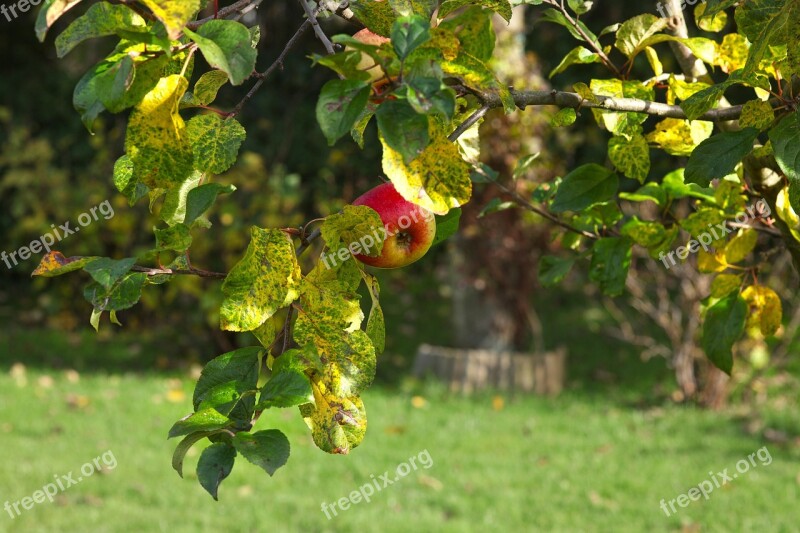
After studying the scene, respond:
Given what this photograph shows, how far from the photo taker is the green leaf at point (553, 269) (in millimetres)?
1611

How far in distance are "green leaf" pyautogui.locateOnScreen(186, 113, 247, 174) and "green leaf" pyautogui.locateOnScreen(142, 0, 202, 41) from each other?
167mm

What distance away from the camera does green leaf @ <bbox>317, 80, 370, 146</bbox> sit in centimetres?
76

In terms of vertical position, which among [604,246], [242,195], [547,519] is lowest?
[242,195]

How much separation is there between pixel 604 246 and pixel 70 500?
2.66 meters

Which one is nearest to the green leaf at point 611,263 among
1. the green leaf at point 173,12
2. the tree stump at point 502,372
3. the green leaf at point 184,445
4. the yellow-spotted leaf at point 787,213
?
the yellow-spotted leaf at point 787,213

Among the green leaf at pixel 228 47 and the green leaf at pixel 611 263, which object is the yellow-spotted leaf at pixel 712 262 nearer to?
the green leaf at pixel 611 263

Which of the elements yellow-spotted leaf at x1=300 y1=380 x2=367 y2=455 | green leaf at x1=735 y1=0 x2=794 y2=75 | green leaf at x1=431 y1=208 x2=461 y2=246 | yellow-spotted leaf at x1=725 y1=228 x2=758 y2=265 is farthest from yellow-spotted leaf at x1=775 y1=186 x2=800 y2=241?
yellow-spotted leaf at x1=300 y1=380 x2=367 y2=455

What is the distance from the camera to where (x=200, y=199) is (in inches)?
35.7

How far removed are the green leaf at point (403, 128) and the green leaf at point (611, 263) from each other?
→ 29.5 inches

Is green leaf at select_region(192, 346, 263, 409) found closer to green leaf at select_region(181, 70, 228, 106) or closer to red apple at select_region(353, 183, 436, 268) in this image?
red apple at select_region(353, 183, 436, 268)

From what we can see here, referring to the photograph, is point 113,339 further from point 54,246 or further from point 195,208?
point 195,208

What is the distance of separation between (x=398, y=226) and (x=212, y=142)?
0.79 feet

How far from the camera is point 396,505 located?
11.0 feet

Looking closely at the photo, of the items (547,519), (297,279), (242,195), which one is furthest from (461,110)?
(242,195)
